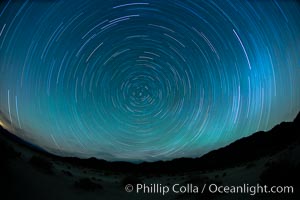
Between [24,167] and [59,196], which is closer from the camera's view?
[59,196]

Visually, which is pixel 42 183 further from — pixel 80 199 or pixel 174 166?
pixel 174 166

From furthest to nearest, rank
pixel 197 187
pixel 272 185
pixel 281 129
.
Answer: pixel 281 129
pixel 197 187
pixel 272 185

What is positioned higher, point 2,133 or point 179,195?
point 2,133

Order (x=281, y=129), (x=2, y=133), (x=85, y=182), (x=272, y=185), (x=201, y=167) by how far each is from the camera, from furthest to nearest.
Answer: (x=201, y=167)
(x=281, y=129)
(x=2, y=133)
(x=85, y=182)
(x=272, y=185)

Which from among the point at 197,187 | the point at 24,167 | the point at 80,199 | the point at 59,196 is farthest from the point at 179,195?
the point at 24,167

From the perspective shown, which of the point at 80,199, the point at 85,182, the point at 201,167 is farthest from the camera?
the point at 201,167

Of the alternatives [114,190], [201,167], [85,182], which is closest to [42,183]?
[85,182]

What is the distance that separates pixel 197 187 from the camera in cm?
1134

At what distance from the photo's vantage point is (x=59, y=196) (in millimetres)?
10344

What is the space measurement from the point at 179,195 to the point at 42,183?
570 cm

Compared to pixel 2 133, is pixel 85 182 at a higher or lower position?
lower

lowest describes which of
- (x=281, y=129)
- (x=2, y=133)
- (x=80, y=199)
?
(x=80, y=199)

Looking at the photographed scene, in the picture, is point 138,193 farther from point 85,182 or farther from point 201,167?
point 201,167

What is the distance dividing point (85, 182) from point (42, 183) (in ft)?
6.31
